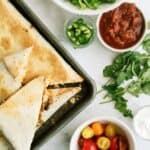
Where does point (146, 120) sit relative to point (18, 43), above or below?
below

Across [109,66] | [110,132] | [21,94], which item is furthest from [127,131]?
[21,94]

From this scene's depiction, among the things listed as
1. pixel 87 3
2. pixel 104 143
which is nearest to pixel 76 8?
pixel 87 3

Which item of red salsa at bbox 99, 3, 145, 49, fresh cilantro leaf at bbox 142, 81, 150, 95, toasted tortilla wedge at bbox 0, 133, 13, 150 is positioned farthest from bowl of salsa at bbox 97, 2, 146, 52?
toasted tortilla wedge at bbox 0, 133, 13, 150

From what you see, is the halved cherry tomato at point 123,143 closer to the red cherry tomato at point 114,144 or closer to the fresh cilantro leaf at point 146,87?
the red cherry tomato at point 114,144

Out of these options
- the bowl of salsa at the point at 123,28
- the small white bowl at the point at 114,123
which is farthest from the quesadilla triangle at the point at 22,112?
the bowl of salsa at the point at 123,28

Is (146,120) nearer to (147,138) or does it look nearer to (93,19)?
(147,138)

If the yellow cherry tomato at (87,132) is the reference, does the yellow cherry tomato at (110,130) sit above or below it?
below
